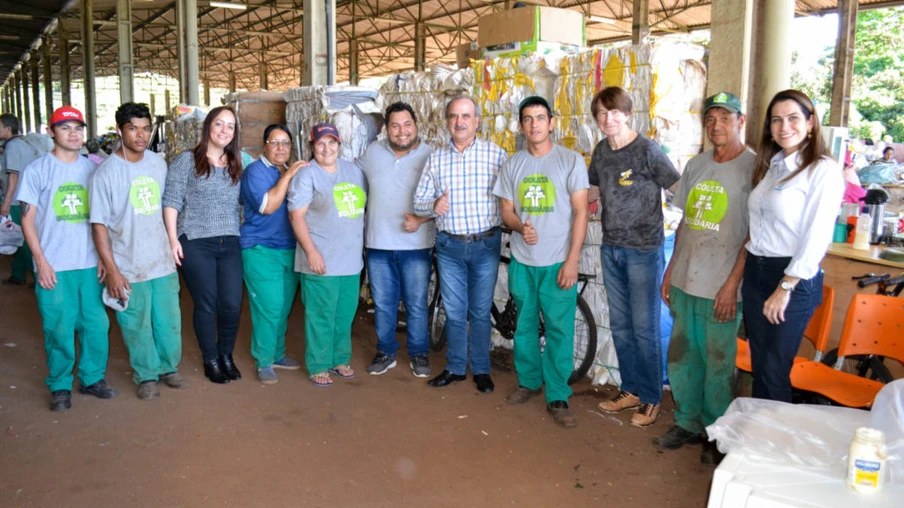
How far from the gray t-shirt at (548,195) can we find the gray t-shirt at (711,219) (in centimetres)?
60

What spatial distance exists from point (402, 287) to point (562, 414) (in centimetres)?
133

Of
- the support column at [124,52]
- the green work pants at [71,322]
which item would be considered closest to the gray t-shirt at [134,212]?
the green work pants at [71,322]

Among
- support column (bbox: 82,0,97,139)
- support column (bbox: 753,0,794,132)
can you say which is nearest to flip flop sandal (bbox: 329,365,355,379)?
support column (bbox: 753,0,794,132)

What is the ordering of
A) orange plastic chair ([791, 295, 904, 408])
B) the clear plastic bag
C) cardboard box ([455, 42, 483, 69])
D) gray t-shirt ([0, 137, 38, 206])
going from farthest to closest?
gray t-shirt ([0, 137, 38, 206]) < the clear plastic bag < cardboard box ([455, 42, 483, 69]) < orange plastic chair ([791, 295, 904, 408])

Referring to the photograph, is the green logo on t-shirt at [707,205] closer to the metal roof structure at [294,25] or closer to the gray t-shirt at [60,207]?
the gray t-shirt at [60,207]

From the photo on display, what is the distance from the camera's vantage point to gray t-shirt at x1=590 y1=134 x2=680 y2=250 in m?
3.50

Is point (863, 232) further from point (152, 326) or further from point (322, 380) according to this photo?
point (152, 326)

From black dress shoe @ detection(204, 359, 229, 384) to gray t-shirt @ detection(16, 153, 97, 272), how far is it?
3.26 ft

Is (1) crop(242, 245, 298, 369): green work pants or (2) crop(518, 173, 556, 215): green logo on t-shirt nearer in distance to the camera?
(2) crop(518, 173, 556, 215): green logo on t-shirt

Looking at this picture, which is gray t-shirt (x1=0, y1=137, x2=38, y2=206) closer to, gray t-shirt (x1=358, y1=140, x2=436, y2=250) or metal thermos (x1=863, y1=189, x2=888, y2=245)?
gray t-shirt (x1=358, y1=140, x2=436, y2=250)

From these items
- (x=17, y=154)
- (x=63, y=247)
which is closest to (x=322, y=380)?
(x=63, y=247)

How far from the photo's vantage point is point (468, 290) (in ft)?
14.1

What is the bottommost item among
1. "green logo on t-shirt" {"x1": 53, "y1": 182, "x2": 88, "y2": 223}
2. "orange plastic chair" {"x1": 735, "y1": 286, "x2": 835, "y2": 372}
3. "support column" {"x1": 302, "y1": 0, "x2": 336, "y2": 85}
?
"orange plastic chair" {"x1": 735, "y1": 286, "x2": 835, "y2": 372}

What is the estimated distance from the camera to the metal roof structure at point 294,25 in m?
16.1
